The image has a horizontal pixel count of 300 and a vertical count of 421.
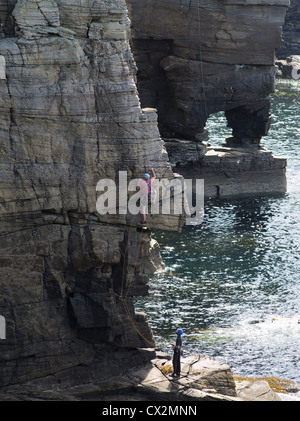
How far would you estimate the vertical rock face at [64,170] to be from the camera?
96.0 feet

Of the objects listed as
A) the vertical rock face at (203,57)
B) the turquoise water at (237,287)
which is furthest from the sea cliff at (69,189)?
the vertical rock face at (203,57)

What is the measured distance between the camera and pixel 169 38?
200 ft

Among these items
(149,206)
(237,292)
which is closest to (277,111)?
(237,292)

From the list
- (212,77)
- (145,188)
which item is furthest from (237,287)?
(212,77)

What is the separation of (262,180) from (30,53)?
38472 mm

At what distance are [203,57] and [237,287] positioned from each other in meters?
23.7

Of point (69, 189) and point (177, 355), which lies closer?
point (69, 189)

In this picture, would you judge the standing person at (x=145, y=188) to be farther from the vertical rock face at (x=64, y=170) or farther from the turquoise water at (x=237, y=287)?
the turquoise water at (x=237, y=287)

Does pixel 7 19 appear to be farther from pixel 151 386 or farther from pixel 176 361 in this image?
pixel 151 386

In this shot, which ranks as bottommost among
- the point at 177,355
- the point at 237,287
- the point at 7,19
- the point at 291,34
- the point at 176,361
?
the point at 176,361

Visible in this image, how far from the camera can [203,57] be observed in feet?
203

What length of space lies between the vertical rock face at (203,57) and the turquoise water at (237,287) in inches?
308

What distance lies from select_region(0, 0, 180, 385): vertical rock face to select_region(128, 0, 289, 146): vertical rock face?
1193 inches

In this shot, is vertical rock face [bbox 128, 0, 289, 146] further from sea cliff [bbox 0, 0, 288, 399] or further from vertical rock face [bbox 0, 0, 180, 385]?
sea cliff [bbox 0, 0, 288, 399]
